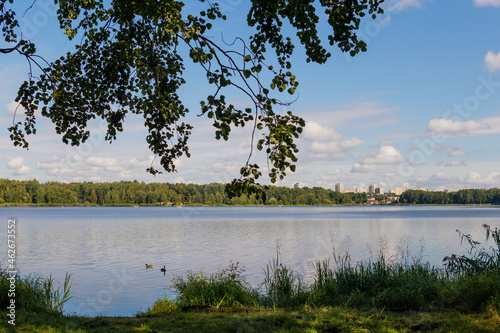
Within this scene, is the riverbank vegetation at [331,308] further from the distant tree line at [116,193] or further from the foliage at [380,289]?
the distant tree line at [116,193]

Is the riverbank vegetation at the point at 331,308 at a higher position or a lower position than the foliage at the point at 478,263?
lower

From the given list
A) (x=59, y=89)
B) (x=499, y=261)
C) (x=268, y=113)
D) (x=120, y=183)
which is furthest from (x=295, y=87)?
(x=120, y=183)

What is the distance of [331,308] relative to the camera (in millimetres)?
A: 8586

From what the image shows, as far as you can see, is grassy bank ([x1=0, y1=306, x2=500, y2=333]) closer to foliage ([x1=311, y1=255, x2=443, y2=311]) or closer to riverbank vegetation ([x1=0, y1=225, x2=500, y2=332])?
riverbank vegetation ([x1=0, y1=225, x2=500, y2=332])

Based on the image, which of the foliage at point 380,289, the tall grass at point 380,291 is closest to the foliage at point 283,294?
the tall grass at point 380,291

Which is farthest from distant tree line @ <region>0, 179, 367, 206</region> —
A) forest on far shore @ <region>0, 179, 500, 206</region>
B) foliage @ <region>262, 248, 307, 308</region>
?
foliage @ <region>262, 248, 307, 308</region>

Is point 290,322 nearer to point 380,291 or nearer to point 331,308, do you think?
point 331,308

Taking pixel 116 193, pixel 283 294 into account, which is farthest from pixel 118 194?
pixel 283 294

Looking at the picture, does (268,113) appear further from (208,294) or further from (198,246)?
(198,246)

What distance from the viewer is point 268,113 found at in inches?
209

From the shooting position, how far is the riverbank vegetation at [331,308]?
7.36 m

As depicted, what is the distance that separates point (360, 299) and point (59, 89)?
7626 millimetres

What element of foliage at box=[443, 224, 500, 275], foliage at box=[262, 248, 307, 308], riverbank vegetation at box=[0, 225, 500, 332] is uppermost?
foliage at box=[443, 224, 500, 275]

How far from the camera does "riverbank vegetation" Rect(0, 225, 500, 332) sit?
7363 millimetres
